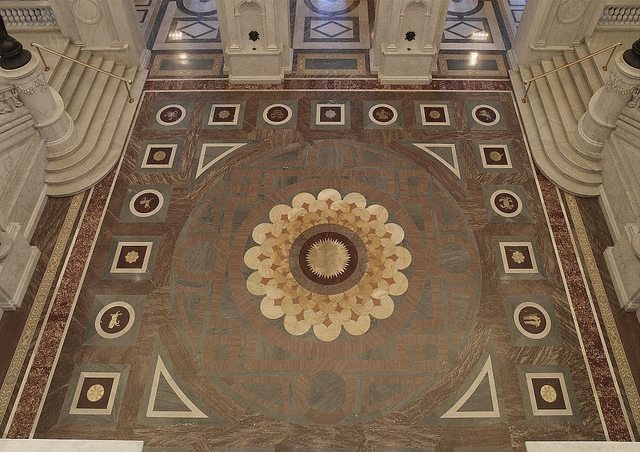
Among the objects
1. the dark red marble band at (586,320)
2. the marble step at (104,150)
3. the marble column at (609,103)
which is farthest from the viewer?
the marble step at (104,150)

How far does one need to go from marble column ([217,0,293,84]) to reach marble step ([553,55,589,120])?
15.9 feet

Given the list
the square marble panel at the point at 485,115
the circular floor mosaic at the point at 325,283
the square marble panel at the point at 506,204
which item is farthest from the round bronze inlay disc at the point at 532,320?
the square marble panel at the point at 485,115

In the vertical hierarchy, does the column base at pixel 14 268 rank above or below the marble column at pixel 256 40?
below

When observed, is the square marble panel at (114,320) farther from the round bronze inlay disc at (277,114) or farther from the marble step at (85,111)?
the round bronze inlay disc at (277,114)

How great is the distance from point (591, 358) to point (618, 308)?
880mm

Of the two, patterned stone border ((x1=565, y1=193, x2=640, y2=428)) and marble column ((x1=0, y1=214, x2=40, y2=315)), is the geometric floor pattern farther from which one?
marble column ((x1=0, y1=214, x2=40, y2=315))

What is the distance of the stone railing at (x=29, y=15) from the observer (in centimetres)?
902

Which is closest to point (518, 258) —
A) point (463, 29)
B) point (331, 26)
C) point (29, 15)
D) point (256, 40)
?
point (463, 29)

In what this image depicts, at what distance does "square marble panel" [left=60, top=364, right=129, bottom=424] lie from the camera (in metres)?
6.04

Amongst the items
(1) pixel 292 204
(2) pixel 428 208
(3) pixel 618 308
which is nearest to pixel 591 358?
(3) pixel 618 308

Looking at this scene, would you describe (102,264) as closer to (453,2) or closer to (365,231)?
(365,231)

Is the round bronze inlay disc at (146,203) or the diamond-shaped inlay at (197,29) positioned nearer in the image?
the round bronze inlay disc at (146,203)

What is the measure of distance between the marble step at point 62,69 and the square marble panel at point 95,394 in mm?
4876

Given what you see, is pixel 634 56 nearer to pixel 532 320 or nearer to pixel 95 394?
pixel 532 320
